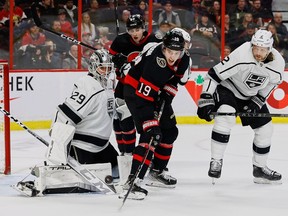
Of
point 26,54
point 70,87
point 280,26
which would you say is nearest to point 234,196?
point 70,87

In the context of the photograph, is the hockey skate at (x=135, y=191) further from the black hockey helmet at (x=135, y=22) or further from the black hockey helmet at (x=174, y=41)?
the black hockey helmet at (x=135, y=22)

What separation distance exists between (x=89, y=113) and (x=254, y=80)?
0.97 meters

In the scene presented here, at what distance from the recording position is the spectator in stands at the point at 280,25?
875cm

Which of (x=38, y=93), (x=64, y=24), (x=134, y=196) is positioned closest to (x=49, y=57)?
(x=64, y=24)

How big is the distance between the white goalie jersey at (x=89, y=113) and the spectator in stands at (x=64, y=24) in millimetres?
3515

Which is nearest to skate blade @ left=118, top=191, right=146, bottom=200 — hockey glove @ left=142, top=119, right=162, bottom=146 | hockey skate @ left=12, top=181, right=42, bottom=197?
hockey glove @ left=142, top=119, right=162, bottom=146

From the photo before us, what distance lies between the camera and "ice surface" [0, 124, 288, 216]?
3961 mm

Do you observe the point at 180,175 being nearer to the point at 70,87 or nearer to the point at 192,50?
the point at 70,87

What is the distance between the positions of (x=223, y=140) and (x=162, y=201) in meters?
0.68

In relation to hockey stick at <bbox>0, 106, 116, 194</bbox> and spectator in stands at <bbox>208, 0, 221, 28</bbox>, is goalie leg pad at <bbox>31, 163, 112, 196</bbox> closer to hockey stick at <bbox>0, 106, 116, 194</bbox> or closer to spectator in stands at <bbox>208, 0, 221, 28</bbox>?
hockey stick at <bbox>0, 106, 116, 194</bbox>

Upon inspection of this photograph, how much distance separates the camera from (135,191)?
4219 millimetres

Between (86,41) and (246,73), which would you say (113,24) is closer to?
(86,41)

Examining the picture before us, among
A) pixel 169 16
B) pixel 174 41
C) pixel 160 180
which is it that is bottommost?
pixel 160 180

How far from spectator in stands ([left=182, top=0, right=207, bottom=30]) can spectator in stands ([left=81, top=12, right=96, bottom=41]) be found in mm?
973
